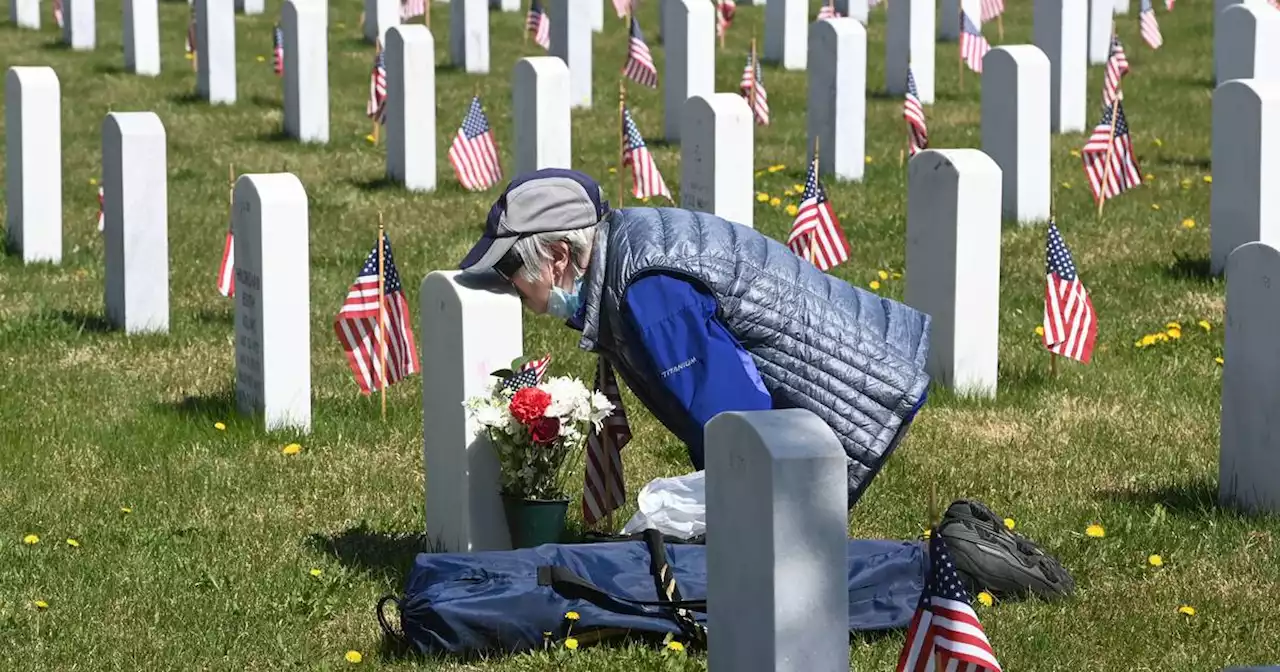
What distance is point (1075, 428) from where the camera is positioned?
7.72 m

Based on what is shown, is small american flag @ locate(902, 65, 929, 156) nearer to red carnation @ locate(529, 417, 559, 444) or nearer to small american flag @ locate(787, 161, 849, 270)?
small american flag @ locate(787, 161, 849, 270)

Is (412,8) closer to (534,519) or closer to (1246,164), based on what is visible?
(1246,164)

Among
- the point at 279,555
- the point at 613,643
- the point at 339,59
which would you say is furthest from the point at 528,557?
the point at 339,59

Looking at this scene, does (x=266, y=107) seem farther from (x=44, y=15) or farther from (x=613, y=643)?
(x=613, y=643)

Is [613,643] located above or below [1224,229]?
below

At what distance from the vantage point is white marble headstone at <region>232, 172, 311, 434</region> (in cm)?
770

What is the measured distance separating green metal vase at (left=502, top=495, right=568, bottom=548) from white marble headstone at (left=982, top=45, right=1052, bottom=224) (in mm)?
6356

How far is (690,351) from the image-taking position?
205 inches

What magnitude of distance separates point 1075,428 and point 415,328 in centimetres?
315

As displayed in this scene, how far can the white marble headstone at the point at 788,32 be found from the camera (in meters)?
17.4

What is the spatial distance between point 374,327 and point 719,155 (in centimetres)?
266

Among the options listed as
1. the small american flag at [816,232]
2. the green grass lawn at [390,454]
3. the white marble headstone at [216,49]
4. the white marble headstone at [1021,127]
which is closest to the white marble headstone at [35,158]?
the green grass lawn at [390,454]

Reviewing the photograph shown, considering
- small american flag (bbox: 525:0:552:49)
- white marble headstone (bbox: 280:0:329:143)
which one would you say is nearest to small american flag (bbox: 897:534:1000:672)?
white marble headstone (bbox: 280:0:329:143)

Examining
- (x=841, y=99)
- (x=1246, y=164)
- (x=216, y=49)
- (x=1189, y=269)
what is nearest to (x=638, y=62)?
(x=841, y=99)
